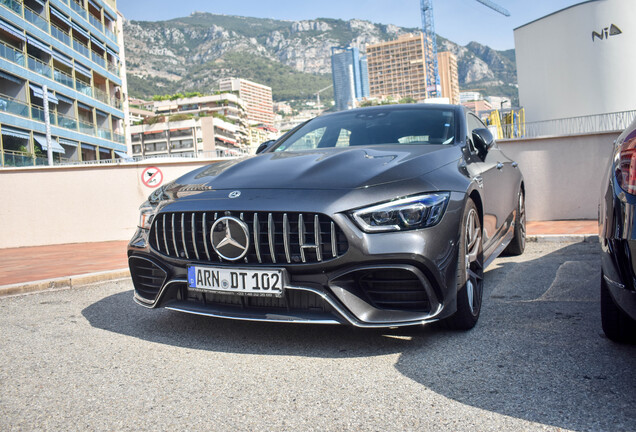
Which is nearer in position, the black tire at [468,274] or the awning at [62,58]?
the black tire at [468,274]

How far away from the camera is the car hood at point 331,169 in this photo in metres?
3.14

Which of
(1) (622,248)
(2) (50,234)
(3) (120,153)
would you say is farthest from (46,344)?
(3) (120,153)

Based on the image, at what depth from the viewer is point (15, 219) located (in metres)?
10.5

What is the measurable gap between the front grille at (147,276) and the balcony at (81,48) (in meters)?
58.5

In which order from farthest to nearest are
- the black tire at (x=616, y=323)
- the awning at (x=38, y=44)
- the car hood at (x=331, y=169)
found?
1. the awning at (x=38, y=44)
2. the car hood at (x=331, y=169)
3. the black tire at (x=616, y=323)

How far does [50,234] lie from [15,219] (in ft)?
2.12

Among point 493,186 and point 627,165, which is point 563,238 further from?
point 627,165

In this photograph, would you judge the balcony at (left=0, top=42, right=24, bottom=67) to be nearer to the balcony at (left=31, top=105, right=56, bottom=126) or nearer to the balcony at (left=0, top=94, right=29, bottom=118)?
the balcony at (left=0, top=94, right=29, bottom=118)

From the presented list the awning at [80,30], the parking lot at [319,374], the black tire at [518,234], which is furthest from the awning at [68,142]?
the parking lot at [319,374]

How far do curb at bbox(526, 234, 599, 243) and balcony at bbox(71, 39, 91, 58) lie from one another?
186 ft

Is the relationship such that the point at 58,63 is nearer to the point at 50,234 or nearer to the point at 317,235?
the point at 50,234

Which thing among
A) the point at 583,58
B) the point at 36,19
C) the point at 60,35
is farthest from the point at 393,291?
the point at 60,35

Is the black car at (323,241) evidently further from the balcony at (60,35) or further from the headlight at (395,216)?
the balcony at (60,35)

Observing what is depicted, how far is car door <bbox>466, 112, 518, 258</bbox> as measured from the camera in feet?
13.2
